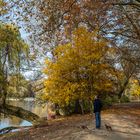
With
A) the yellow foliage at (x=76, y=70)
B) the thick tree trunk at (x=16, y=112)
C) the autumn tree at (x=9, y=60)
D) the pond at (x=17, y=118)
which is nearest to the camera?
the autumn tree at (x=9, y=60)

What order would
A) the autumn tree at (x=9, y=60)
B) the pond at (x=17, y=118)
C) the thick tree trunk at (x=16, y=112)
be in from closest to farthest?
the autumn tree at (x=9, y=60)
the thick tree trunk at (x=16, y=112)
the pond at (x=17, y=118)

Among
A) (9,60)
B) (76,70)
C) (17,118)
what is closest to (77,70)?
(76,70)

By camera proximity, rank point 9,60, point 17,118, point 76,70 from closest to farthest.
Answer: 1. point 9,60
2. point 76,70
3. point 17,118

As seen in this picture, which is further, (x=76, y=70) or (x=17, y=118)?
(x=17, y=118)

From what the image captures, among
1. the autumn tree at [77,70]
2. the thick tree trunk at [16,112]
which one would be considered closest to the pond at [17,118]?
the thick tree trunk at [16,112]

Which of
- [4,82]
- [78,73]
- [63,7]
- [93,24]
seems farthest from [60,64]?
[63,7]

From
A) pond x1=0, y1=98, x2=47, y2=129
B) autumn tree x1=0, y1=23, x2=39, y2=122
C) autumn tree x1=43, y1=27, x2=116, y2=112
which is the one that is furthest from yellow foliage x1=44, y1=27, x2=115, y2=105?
pond x1=0, y1=98, x2=47, y2=129

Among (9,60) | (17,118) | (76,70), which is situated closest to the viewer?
(9,60)

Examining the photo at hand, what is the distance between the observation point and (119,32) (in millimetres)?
29922

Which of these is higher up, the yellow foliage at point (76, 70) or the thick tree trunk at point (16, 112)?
the yellow foliage at point (76, 70)

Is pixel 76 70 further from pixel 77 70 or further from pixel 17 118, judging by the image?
pixel 17 118

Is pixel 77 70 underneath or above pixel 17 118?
above

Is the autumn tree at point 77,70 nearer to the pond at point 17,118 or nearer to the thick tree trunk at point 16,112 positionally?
the thick tree trunk at point 16,112

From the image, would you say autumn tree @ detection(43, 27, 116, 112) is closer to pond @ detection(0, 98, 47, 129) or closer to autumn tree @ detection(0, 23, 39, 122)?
autumn tree @ detection(0, 23, 39, 122)
